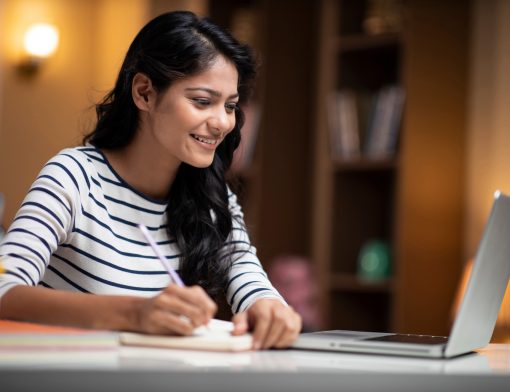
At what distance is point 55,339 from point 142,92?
785 mm

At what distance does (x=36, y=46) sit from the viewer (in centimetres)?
450

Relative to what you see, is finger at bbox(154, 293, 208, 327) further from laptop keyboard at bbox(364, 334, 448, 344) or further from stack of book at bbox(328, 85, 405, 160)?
stack of book at bbox(328, 85, 405, 160)

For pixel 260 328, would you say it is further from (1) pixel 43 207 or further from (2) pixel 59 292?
(1) pixel 43 207

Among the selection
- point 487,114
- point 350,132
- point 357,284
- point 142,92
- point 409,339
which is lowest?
point 357,284

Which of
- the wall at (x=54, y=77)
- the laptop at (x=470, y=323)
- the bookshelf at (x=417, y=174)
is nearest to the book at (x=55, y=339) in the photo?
the laptop at (x=470, y=323)

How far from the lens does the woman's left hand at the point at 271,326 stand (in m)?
1.09

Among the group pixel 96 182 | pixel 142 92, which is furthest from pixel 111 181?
pixel 142 92

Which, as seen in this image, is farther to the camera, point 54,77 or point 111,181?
point 54,77

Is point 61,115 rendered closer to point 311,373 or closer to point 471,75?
point 471,75

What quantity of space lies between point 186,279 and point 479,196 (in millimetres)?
2156

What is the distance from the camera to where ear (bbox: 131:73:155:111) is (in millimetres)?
1608

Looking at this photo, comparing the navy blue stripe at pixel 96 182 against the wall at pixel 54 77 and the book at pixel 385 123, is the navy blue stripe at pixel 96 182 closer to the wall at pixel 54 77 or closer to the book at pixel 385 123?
the book at pixel 385 123

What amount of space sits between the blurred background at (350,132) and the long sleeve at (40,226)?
1.49m

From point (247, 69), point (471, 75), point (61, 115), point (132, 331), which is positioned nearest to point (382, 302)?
point (471, 75)
